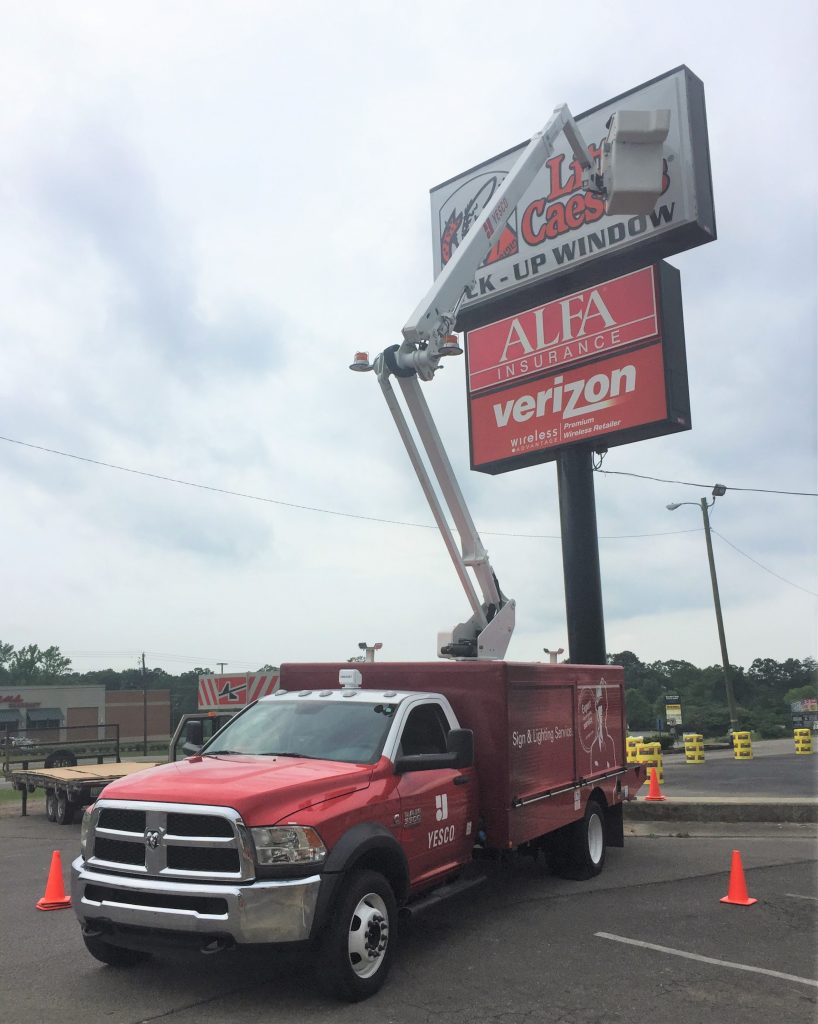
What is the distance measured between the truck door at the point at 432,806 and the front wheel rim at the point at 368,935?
55 cm

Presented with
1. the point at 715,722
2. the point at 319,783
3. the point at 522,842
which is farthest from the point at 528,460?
the point at 715,722

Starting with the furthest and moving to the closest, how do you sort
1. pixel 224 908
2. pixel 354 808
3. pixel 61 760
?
pixel 61 760
pixel 354 808
pixel 224 908

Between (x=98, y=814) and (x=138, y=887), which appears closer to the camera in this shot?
(x=138, y=887)

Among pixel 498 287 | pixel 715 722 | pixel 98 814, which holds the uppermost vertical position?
pixel 498 287

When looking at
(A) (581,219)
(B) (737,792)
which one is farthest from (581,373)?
(B) (737,792)

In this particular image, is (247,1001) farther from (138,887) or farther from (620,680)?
(620,680)

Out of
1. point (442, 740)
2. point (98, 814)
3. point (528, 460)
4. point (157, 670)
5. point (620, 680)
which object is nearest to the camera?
point (98, 814)

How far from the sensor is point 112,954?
5922 millimetres

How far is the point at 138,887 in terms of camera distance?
5.24 m

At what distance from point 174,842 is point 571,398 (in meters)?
12.1

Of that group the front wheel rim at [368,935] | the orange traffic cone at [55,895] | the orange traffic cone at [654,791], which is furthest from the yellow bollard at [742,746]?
the front wheel rim at [368,935]

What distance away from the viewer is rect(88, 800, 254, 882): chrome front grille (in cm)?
510

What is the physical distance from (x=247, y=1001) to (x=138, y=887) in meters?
0.96

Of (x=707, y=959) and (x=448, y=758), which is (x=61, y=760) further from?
(x=707, y=959)
